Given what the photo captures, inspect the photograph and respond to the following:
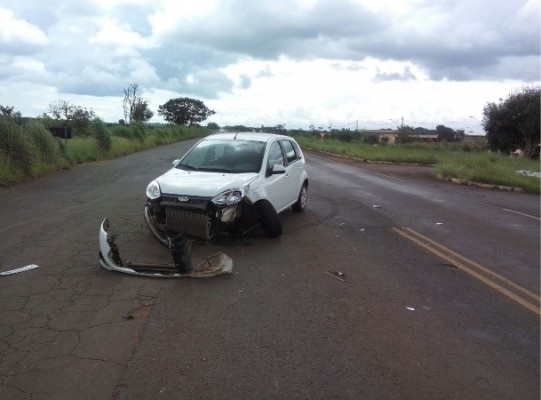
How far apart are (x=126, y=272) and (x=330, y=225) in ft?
14.9

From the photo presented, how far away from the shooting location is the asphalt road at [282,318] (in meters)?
3.59

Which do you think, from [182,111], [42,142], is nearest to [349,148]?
[42,142]

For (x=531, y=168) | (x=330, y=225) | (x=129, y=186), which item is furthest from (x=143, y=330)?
(x=531, y=168)

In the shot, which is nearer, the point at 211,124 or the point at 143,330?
the point at 143,330

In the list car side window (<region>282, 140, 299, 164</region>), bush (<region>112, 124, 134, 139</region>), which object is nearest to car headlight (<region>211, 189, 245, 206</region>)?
car side window (<region>282, 140, 299, 164</region>)

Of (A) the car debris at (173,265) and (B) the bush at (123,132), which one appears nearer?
(A) the car debris at (173,265)

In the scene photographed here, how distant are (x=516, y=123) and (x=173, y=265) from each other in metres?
38.6

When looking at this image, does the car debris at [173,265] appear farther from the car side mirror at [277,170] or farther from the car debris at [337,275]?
the car side mirror at [277,170]

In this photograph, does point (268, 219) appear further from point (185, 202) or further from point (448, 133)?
point (448, 133)

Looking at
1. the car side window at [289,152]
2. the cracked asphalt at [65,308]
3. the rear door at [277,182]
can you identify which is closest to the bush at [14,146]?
the cracked asphalt at [65,308]

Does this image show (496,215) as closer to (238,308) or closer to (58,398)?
(238,308)

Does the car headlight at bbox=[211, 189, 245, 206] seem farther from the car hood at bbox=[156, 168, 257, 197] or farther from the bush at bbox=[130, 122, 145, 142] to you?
the bush at bbox=[130, 122, 145, 142]

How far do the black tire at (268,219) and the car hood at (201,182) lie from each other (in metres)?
0.43

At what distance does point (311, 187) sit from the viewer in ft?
51.8
